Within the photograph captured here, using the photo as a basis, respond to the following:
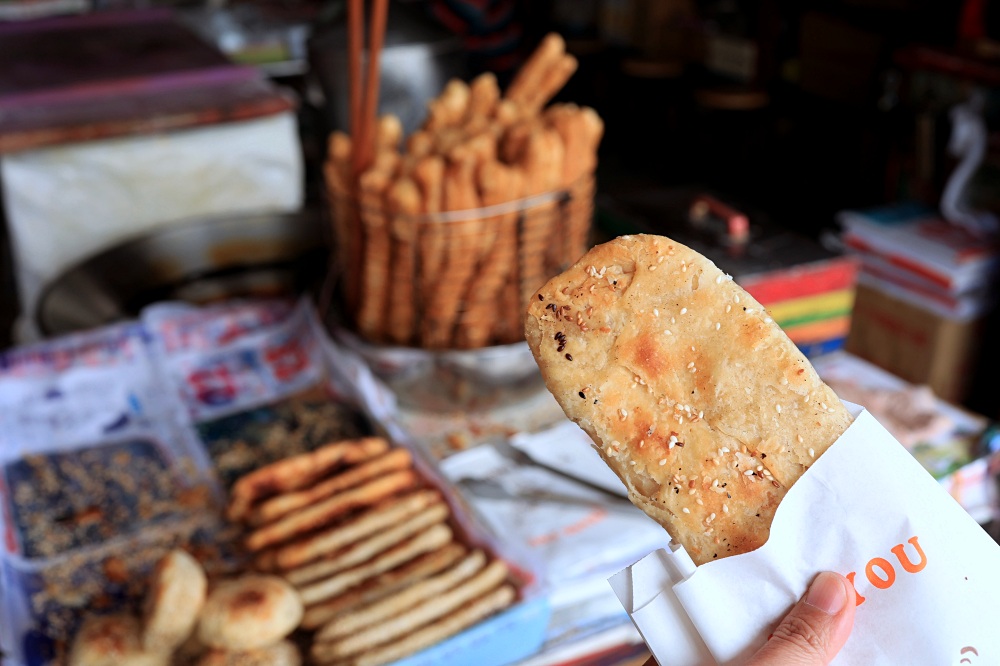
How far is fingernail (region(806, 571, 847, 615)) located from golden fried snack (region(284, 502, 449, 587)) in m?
0.68

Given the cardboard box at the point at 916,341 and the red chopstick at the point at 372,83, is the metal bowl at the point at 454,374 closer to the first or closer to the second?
the red chopstick at the point at 372,83

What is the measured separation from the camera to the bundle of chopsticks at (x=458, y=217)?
154cm

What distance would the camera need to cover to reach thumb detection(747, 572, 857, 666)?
0.77 meters

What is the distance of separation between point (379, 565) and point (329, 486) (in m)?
0.20

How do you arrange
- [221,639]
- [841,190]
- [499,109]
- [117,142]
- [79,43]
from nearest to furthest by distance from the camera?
[221,639] < [499,109] < [117,142] < [79,43] < [841,190]

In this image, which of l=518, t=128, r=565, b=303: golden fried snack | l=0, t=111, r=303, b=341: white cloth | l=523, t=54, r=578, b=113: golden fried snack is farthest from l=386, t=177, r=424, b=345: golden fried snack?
l=0, t=111, r=303, b=341: white cloth

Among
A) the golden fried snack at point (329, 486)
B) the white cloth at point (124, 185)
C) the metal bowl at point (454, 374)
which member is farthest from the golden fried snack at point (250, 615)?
the white cloth at point (124, 185)

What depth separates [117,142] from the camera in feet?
8.64

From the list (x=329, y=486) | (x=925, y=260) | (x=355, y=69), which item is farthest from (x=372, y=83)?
(x=925, y=260)

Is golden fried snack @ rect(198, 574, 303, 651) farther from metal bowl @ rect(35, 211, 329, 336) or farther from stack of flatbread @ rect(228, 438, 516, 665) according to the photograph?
metal bowl @ rect(35, 211, 329, 336)

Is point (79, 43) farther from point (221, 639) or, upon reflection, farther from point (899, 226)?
point (899, 226)

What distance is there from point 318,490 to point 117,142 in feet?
5.78

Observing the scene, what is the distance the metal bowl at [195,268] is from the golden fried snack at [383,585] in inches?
37.3

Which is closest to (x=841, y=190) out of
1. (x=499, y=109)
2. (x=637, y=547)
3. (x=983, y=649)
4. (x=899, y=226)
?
(x=899, y=226)
